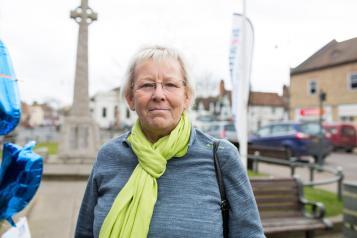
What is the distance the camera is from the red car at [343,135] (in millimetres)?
17531

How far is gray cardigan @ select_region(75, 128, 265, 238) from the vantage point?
1.64 metres

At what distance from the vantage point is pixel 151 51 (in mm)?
1828

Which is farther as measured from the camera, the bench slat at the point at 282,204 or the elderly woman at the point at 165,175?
the bench slat at the point at 282,204

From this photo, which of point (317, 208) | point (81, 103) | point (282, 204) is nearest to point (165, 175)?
point (282, 204)

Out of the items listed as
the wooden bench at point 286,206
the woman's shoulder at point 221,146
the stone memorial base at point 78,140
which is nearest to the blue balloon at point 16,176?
the woman's shoulder at point 221,146

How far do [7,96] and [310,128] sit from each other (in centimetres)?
1298

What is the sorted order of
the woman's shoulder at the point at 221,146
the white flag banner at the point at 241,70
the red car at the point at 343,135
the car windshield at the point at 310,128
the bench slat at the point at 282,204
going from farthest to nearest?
1. the red car at the point at 343,135
2. the car windshield at the point at 310,128
3. the white flag banner at the point at 241,70
4. the bench slat at the point at 282,204
5. the woman's shoulder at the point at 221,146

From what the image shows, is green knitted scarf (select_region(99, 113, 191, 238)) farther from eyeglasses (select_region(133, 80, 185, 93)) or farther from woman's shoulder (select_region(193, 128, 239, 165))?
eyeglasses (select_region(133, 80, 185, 93))

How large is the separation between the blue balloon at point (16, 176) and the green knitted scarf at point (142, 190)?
815 mm

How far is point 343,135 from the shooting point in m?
17.9

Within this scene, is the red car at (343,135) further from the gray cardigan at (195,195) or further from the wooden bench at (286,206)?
the gray cardigan at (195,195)

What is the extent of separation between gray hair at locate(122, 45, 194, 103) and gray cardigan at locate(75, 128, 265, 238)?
0.26 meters

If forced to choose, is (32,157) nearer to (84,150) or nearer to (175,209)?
(175,209)

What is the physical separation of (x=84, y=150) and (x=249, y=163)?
472cm
